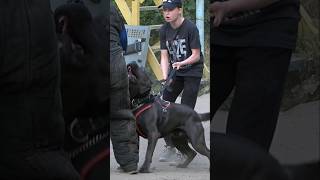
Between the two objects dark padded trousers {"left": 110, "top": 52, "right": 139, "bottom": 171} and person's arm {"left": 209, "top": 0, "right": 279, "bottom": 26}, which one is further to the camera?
dark padded trousers {"left": 110, "top": 52, "right": 139, "bottom": 171}

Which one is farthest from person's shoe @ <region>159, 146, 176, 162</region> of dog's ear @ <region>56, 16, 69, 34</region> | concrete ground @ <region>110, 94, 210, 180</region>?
dog's ear @ <region>56, 16, 69, 34</region>

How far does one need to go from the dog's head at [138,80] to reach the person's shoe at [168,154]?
19 cm

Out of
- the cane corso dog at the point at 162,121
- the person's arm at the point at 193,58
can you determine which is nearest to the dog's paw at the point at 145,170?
the cane corso dog at the point at 162,121

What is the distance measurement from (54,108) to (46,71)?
13 centimetres

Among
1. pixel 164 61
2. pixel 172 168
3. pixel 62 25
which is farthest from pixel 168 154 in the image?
pixel 62 25

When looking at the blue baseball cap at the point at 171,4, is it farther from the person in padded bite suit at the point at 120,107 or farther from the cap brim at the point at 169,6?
the person in padded bite suit at the point at 120,107

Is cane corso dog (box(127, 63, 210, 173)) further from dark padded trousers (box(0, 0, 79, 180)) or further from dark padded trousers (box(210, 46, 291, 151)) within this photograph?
dark padded trousers (box(0, 0, 79, 180))

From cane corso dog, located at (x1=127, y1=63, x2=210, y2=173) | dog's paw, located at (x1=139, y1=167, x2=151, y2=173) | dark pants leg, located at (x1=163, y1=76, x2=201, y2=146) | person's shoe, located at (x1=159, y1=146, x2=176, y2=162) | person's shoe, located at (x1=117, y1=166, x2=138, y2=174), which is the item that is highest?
dark pants leg, located at (x1=163, y1=76, x2=201, y2=146)

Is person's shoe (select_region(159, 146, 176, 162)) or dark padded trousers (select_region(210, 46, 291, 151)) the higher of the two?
dark padded trousers (select_region(210, 46, 291, 151))

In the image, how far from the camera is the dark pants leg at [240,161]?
194 cm

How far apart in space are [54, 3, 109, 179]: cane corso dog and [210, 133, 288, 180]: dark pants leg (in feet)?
1.31

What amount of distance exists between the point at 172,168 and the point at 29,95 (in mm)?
503

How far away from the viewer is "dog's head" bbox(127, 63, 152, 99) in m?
2.04

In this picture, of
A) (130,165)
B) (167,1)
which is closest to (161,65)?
(167,1)
